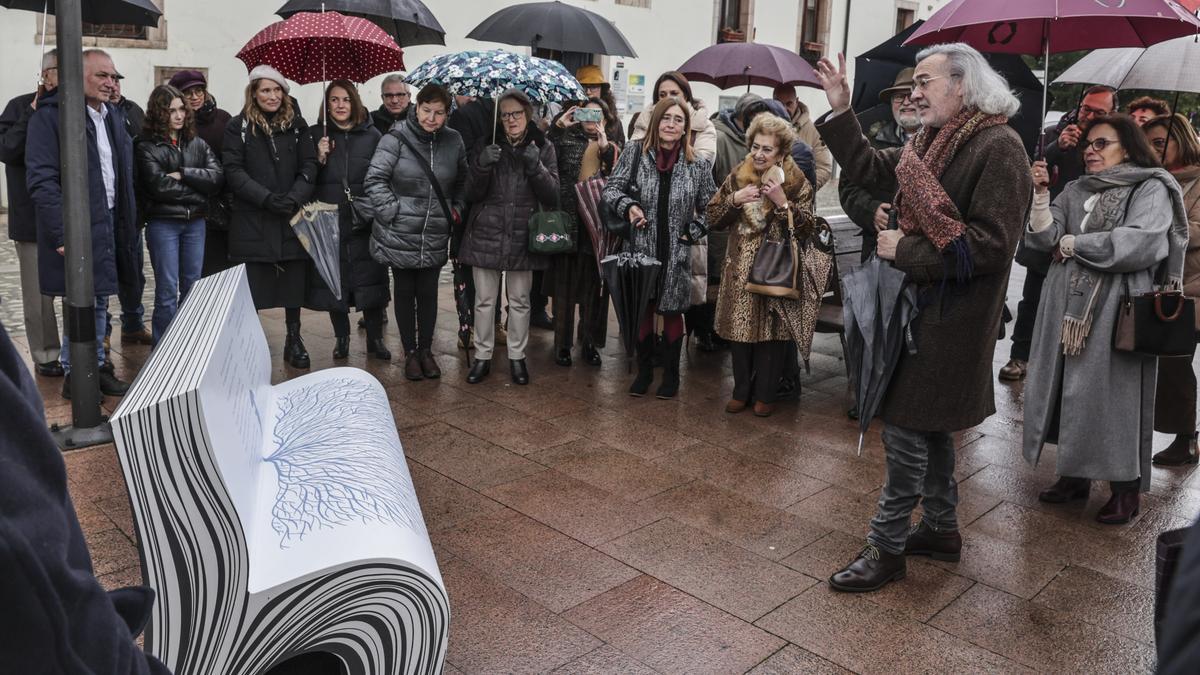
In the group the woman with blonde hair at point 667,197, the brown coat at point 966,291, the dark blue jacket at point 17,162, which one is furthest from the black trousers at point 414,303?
the brown coat at point 966,291

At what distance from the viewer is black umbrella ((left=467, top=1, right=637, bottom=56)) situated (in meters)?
7.62

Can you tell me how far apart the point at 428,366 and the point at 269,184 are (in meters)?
1.49

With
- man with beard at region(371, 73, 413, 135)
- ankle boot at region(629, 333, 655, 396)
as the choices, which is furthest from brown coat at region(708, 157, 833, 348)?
man with beard at region(371, 73, 413, 135)

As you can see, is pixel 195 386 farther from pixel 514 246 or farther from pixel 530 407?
pixel 514 246

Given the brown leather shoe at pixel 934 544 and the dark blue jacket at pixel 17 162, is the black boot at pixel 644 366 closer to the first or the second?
the brown leather shoe at pixel 934 544

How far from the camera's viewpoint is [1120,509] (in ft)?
15.4

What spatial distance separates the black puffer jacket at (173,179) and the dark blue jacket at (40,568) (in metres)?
5.84

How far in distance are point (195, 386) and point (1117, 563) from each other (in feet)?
11.6

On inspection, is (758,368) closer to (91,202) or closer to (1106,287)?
(1106,287)

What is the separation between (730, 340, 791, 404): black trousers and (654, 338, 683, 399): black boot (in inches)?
15.3

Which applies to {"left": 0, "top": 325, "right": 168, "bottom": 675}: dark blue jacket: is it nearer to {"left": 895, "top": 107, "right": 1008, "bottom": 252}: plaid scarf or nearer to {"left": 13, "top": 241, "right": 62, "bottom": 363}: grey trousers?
{"left": 895, "top": 107, "right": 1008, "bottom": 252}: plaid scarf

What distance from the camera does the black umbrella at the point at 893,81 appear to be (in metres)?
7.50

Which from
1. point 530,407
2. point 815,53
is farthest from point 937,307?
point 815,53

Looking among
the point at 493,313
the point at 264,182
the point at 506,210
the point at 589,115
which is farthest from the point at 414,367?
the point at 589,115
